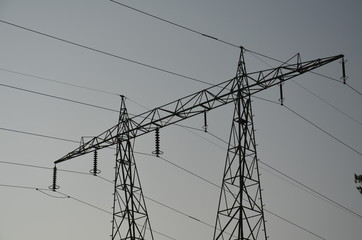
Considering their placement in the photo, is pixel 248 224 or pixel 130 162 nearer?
pixel 248 224

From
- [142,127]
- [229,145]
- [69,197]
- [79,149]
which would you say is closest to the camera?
[229,145]

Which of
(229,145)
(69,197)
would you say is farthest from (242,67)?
(69,197)

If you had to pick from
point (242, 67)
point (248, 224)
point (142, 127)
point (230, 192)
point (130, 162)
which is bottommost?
point (248, 224)

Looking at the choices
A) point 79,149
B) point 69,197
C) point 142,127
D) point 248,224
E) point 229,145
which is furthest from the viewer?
point 69,197

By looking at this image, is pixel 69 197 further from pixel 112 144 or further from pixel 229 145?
pixel 229 145

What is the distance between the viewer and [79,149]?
30891mm

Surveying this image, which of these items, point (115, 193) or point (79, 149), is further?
point (79, 149)

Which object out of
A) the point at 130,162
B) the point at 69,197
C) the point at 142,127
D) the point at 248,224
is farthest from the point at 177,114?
the point at 69,197

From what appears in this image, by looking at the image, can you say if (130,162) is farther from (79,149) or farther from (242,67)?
(242,67)

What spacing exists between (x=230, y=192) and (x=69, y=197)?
13.8 meters

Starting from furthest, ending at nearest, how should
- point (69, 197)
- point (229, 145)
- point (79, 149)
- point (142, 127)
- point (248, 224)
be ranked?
point (69, 197)
point (79, 149)
point (142, 127)
point (229, 145)
point (248, 224)

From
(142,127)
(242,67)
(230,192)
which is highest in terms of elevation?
(242,67)

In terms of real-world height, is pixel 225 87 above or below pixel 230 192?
above

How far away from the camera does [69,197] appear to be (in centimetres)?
3400
